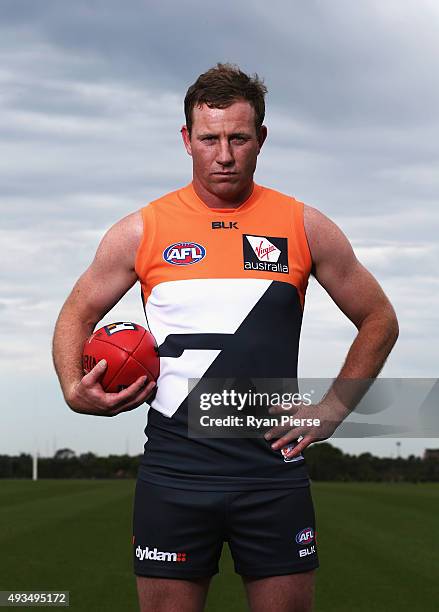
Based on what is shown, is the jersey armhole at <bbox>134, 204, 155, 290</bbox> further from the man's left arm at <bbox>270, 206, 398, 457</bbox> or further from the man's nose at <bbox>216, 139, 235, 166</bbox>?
the man's left arm at <bbox>270, 206, 398, 457</bbox>

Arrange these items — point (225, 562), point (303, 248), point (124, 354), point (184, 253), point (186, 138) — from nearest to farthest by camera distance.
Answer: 1. point (124, 354)
2. point (184, 253)
3. point (303, 248)
4. point (186, 138)
5. point (225, 562)

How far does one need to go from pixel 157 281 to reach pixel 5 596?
308 inches

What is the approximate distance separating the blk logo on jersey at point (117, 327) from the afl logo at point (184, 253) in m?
0.40

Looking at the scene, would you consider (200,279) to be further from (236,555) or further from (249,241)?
(236,555)

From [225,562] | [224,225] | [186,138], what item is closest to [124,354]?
[224,225]

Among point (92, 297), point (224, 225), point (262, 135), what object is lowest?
point (92, 297)

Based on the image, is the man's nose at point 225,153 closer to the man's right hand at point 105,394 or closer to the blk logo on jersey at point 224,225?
the blk logo on jersey at point 224,225

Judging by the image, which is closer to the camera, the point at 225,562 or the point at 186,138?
the point at 186,138

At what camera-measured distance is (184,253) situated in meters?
5.20

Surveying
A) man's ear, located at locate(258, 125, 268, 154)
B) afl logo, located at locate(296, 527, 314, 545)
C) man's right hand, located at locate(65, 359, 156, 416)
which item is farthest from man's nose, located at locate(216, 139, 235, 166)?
afl logo, located at locate(296, 527, 314, 545)

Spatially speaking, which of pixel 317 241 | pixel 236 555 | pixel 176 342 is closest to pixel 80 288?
Answer: pixel 176 342

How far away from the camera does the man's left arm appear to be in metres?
5.36

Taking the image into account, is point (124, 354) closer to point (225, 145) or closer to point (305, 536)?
point (225, 145)

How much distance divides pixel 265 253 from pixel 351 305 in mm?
642
